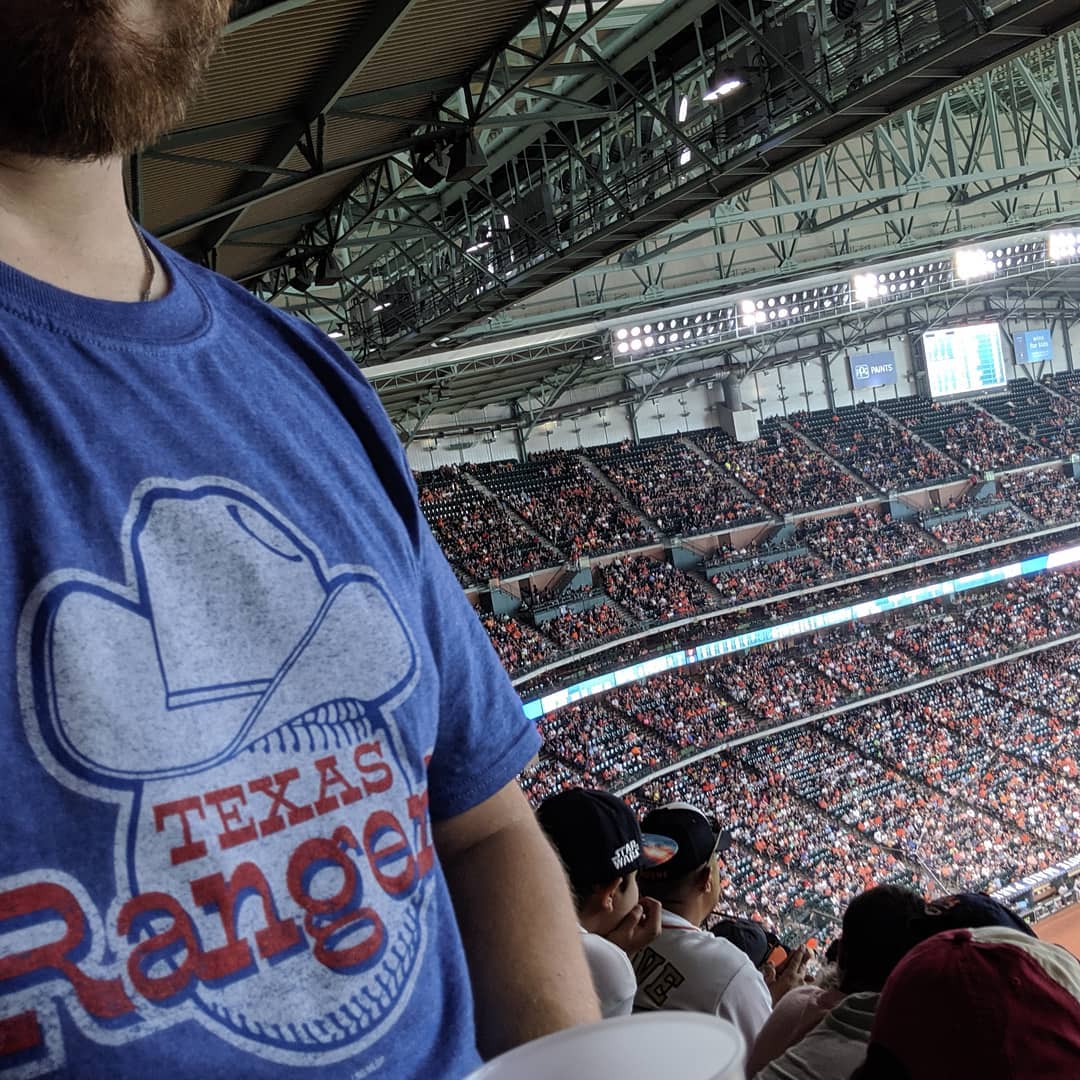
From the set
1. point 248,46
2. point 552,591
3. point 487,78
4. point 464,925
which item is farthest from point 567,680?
point 464,925

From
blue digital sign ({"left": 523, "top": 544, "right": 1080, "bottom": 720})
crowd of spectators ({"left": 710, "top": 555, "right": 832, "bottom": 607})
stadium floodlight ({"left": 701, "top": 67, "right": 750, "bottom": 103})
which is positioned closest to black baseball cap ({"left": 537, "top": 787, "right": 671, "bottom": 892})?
stadium floodlight ({"left": 701, "top": 67, "right": 750, "bottom": 103})

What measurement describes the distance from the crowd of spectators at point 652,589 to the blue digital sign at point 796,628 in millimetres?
1149

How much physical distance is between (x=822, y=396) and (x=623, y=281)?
34.7 feet

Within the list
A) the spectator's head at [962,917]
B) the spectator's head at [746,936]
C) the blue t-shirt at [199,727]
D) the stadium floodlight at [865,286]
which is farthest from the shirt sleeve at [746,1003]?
the stadium floodlight at [865,286]

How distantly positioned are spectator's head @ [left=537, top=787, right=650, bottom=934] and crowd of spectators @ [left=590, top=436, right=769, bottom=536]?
85.3 feet

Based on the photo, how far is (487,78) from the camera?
29.8 ft

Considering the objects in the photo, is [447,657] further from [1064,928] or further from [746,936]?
[1064,928]

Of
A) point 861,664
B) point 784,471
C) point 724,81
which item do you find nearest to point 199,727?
point 724,81

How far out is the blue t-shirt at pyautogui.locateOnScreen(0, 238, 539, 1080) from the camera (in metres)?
0.59

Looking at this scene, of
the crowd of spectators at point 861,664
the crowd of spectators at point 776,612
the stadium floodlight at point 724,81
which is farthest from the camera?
the crowd of spectators at point 861,664

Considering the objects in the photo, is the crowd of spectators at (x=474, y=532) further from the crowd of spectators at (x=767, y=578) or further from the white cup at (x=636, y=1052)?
the white cup at (x=636, y=1052)

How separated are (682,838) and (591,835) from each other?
1354 mm

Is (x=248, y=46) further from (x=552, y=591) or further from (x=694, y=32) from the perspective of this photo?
(x=552, y=591)

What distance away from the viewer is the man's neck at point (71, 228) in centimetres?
74
